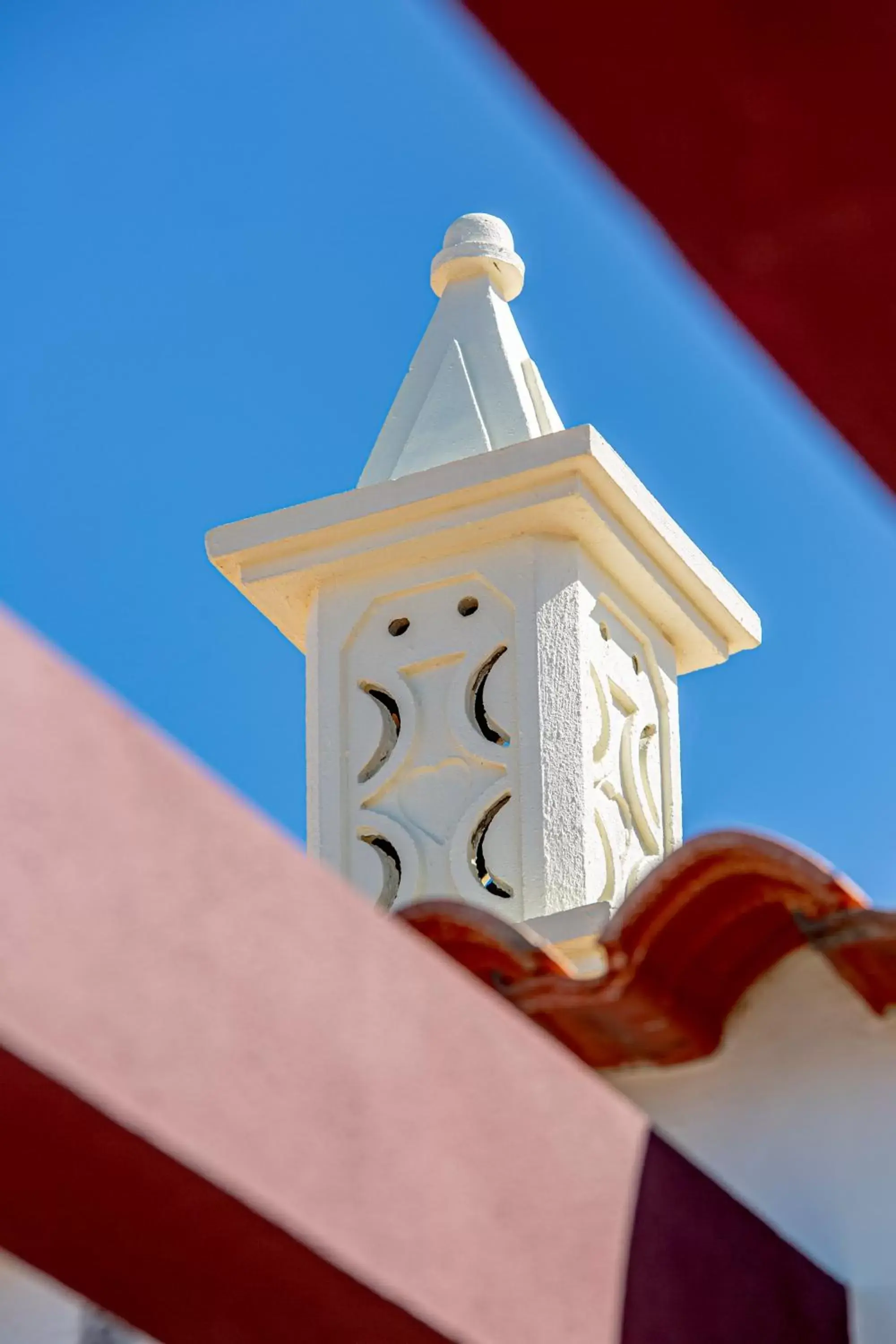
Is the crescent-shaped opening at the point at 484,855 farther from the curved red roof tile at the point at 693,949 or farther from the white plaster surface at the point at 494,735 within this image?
the curved red roof tile at the point at 693,949

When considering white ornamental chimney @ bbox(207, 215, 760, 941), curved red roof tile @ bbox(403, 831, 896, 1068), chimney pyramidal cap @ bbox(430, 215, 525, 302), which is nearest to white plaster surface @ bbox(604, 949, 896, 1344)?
curved red roof tile @ bbox(403, 831, 896, 1068)

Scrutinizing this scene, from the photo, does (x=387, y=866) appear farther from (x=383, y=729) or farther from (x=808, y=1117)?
(x=808, y=1117)

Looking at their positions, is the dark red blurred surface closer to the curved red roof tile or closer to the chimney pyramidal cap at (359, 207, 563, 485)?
the curved red roof tile

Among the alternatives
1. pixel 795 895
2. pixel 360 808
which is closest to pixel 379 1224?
pixel 795 895

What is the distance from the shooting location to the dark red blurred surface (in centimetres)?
133

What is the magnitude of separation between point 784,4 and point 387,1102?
142cm

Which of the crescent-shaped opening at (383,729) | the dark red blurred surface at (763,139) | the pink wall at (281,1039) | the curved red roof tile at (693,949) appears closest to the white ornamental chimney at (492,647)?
the crescent-shaped opening at (383,729)

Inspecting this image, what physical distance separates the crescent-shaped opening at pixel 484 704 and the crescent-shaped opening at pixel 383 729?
6.2 inches

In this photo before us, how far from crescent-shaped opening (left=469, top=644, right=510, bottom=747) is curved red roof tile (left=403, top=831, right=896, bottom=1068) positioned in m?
1.30

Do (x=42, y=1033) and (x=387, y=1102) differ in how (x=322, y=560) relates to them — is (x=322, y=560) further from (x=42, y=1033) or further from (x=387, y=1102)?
(x=42, y=1033)

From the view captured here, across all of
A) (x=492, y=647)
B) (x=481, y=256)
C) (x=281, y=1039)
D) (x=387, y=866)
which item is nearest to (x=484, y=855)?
(x=387, y=866)

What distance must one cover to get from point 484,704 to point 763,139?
347 centimetres

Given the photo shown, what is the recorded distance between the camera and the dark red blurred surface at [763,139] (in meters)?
1.33

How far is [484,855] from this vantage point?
15.3 feet
